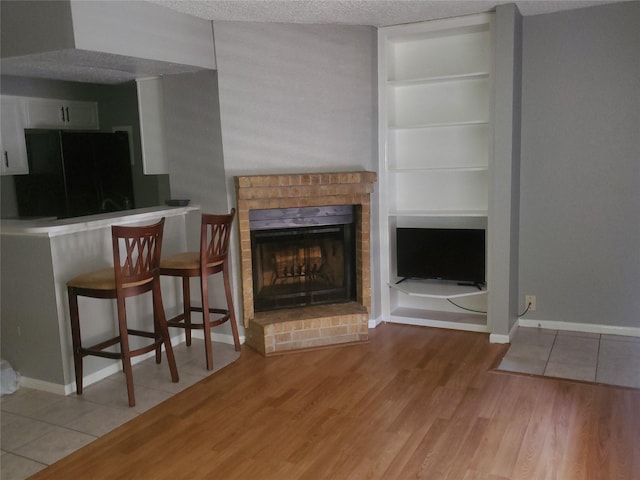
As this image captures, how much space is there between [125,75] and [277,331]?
2194mm

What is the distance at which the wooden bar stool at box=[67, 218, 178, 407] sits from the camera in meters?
3.15

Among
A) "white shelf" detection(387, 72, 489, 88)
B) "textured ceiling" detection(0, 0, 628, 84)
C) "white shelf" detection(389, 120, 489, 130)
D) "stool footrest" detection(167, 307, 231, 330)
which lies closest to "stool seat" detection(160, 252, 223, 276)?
"stool footrest" detection(167, 307, 231, 330)

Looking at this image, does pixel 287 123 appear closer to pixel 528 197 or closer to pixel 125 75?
pixel 125 75

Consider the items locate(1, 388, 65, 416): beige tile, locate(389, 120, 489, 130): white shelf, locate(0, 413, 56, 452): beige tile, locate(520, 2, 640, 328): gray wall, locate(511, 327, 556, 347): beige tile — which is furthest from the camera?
locate(389, 120, 489, 130): white shelf

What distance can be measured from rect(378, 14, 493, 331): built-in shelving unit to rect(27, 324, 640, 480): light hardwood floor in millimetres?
892

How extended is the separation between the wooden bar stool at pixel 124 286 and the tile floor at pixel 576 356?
2.27 metres

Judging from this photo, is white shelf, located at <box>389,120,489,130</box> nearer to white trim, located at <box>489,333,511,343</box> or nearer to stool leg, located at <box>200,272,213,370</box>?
white trim, located at <box>489,333,511,343</box>

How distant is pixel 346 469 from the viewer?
2537mm

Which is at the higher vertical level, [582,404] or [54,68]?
[54,68]

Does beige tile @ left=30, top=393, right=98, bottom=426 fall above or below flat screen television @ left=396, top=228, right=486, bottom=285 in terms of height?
below

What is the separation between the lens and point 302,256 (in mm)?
4383

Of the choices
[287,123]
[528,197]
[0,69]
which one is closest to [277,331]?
[287,123]

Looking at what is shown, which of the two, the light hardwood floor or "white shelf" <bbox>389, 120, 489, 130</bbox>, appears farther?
"white shelf" <bbox>389, 120, 489, 130</bbox>

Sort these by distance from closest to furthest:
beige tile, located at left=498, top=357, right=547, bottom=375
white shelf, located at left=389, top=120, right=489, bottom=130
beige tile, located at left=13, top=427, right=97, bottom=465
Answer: beige tile, located at left=13, top=427, right=97, bottom=465 → beige tile, located at left=498, top=357, right=547, bottom=375 → white shelf, located at left=389, top=120, right=489, bottom=130
